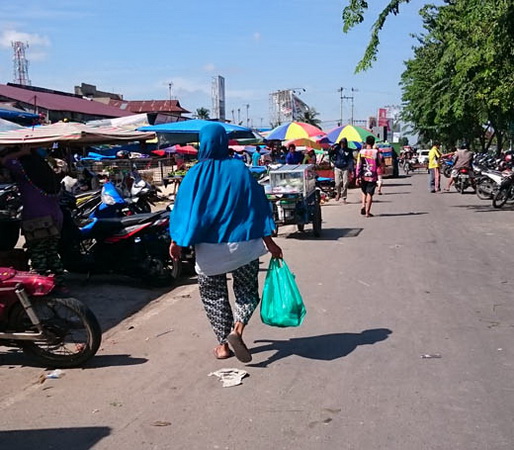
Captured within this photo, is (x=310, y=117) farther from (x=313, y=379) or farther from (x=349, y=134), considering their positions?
(x=313, y=379)

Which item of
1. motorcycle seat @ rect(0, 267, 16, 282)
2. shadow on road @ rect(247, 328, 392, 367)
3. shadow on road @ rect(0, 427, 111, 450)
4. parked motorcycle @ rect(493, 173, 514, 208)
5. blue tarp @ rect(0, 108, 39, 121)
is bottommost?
shadow on road @ rect(0, 427, 111, 450)

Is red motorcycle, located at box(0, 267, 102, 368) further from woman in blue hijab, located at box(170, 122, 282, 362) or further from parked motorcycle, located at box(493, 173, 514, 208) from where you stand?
parked motorcycle, located at box(493, 173, 514, 208)

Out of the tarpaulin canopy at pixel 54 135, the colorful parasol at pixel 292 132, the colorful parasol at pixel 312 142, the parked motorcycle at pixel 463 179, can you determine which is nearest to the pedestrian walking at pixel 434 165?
the parked motorcycle at pixel 463 179

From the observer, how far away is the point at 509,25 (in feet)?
47.5

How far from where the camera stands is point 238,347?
5.10m

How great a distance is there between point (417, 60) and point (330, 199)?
58.4 feet

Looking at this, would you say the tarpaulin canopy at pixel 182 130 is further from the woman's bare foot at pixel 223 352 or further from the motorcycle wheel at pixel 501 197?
the woman's bare foot at pixel 223 352

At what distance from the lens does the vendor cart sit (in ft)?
39.7

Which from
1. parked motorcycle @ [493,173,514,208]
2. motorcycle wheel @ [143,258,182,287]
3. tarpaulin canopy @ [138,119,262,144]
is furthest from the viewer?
parked motorcycle @ [493,173,514,208]

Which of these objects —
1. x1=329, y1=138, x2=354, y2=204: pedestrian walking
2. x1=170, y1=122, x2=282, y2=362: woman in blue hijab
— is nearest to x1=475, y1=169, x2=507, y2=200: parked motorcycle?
x1=329, y1=138, x2=354, y2=204: pedestrian walking

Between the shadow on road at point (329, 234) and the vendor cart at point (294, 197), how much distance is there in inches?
8.5

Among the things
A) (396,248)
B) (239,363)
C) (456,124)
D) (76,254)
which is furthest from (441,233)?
(456,124)

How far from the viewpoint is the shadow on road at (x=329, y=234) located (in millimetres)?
12611

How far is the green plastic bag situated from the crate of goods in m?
6.89
